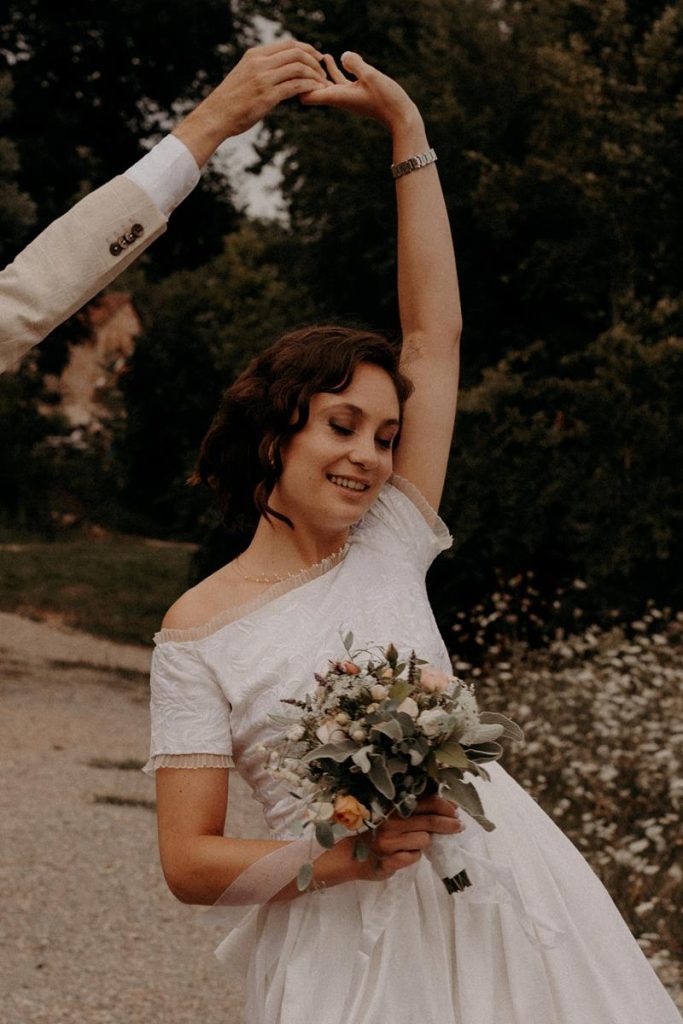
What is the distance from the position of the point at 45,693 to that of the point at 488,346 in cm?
488

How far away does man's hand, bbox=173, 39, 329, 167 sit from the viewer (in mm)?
2205

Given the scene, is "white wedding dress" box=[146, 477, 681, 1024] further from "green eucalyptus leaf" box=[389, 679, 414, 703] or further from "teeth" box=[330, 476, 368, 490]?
"green eucalyptus leaf" box=[389, 679, 414, 703]

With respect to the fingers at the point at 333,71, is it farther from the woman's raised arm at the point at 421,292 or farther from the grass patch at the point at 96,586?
the grass patch at the point at 96,586

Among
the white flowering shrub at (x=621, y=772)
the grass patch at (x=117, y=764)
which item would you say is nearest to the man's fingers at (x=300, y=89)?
the white flowering shrub at (x=621, y=772)

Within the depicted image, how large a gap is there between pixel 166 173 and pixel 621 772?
5.32 m

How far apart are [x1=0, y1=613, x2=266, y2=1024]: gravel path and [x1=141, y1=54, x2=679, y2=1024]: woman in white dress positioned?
2554 millimetres

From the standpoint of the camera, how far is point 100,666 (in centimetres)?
1414

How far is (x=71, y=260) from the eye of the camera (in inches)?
77.4

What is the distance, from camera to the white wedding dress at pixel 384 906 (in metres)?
2.15

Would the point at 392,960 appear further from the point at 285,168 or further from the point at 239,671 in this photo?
the point at 285,168

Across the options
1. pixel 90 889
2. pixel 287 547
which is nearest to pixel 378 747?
pixel 287 547

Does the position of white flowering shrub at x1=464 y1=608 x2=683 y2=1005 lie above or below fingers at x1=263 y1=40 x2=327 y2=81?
below

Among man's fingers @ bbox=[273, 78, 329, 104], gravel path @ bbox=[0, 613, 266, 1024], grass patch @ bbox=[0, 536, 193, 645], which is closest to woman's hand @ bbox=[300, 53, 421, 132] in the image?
man's fingers @ bbox=[273, 78, 329, 104]

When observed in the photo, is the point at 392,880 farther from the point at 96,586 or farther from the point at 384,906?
the point at 96,586
